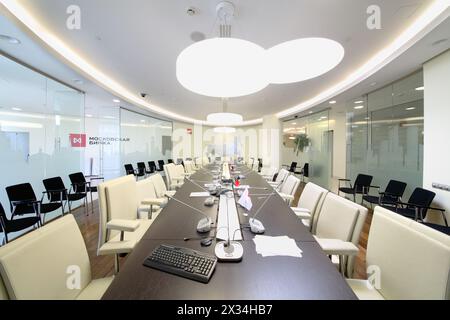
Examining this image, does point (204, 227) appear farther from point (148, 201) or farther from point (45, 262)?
point (148, 201)

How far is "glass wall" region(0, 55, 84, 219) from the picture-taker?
114 inches

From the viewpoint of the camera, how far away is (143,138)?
25.4ft

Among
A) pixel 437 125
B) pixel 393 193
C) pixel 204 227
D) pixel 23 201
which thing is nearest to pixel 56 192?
pixel 23 201

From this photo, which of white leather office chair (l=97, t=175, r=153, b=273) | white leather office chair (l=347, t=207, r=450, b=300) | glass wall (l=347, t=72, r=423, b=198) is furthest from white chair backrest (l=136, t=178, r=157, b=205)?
glass wall (l=347, t=72, r=423, b=198)

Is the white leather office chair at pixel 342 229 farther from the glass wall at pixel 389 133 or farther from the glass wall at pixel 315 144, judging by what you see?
the glass wall at pixel 315 144

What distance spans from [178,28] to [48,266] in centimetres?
290

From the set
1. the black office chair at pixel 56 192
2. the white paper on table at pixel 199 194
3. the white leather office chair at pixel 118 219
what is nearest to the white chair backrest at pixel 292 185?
the white paper on table at pixel 199 194

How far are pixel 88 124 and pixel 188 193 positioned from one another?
6.27m

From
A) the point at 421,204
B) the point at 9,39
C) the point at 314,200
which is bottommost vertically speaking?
the point at 421,204

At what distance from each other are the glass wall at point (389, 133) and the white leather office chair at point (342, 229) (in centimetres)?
305

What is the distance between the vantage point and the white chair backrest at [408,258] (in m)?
0.90

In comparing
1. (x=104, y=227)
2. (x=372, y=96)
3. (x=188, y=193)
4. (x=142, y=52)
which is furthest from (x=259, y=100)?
(x=104, y=227)

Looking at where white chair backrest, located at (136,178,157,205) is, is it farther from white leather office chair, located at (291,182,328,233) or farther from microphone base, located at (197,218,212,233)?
white leather office chair, located at (291,182,328,233)

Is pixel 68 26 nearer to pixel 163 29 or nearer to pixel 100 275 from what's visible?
pixel 163 29
